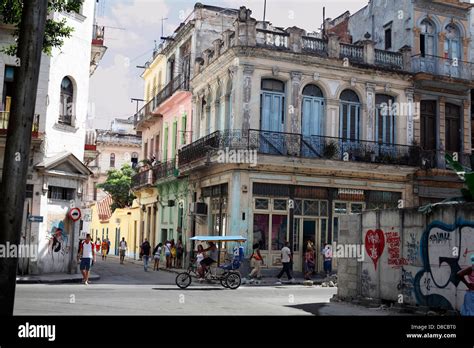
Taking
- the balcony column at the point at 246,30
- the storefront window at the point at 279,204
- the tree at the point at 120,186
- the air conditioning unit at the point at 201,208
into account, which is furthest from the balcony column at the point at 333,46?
the tree at the point at 120,186

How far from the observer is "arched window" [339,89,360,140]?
27641 millimetres

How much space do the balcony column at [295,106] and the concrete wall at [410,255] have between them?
10005mm

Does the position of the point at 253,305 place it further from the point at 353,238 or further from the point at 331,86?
the point at 331,86

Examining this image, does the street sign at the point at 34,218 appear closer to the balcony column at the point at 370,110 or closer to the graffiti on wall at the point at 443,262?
the graffiti on wall at the point at 443,262

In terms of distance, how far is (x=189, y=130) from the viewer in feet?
104

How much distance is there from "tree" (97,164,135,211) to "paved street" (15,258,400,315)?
98.0 ft

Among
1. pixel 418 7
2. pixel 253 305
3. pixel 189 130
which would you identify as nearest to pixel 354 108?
pixel 418 7

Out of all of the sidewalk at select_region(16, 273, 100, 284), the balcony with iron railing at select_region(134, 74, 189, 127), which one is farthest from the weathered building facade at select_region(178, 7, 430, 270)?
the sidewalk at select_region(16, 273, 100, 284)

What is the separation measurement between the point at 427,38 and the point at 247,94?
10534 mm

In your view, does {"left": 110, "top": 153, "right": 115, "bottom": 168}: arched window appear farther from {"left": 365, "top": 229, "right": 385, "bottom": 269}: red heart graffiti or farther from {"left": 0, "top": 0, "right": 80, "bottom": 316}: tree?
{"left": 0, "top": 0, "right": 80, "bottom": 316}: tree

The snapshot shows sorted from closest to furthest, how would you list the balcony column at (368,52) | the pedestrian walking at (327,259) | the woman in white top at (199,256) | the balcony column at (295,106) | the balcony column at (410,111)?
1. the woman in white top at (199,256)
2. the pedestrian walking at (327,259)
3. the balcony column at (295,106)
4. the balcony column at (368,52)
5. the balcony column at (410,111)

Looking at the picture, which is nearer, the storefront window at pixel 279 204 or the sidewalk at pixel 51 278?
the sidewalk at pixel 51 278

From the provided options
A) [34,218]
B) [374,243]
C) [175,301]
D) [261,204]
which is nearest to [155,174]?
[261,204]

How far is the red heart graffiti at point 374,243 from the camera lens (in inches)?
597
